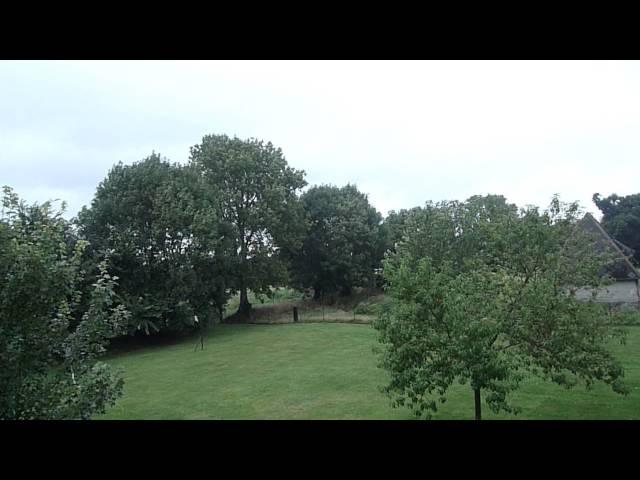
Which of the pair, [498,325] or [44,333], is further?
[498,325]

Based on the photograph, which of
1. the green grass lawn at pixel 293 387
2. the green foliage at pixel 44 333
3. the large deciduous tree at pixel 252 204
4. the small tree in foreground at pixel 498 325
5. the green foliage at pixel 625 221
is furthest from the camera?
the large deciduous tree at pixel 252 204

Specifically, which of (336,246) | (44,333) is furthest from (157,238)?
(44,333)

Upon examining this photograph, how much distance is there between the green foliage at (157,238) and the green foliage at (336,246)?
897cm

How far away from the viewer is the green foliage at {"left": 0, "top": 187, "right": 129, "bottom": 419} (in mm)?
3873

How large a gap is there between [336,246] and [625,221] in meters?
15.7

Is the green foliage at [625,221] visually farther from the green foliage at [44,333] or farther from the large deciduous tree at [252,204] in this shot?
the green foliage at [44,333]

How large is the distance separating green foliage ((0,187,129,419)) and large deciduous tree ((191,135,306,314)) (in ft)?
64.2

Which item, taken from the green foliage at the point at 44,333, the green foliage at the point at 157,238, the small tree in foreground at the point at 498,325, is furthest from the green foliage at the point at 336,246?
the green foliage at the point at 44,333

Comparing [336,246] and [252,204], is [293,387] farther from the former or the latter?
[336,246]

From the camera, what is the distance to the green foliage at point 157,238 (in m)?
18.8

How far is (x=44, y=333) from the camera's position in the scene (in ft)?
13.8
